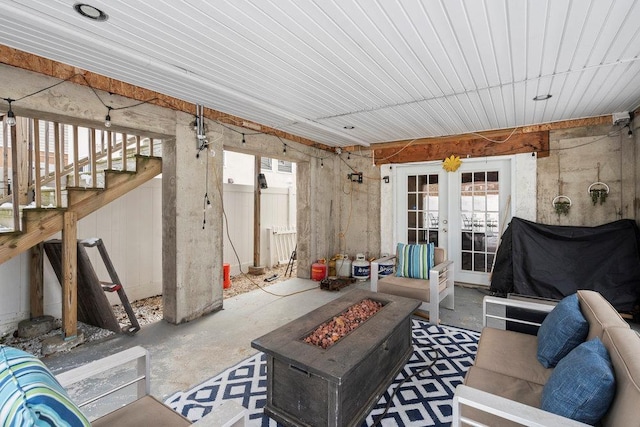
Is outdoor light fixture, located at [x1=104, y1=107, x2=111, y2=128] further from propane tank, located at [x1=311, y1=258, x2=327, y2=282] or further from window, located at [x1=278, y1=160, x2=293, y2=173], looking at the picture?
window, located at [x1=278, y1=160, x2=293, y2=173]

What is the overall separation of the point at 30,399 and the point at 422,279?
12.6 feet

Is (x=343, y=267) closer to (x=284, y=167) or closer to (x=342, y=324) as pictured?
(x=342, y=324)

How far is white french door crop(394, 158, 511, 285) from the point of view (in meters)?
5.11

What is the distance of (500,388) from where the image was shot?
1678 millimetres

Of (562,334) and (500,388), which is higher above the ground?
(562,334)

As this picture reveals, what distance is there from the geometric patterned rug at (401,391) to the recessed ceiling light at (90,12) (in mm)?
2634

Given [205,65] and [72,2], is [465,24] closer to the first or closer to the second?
[205,65]

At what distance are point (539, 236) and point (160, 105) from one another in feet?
17.1

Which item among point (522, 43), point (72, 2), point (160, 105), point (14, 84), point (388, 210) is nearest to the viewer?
point (72, 2)

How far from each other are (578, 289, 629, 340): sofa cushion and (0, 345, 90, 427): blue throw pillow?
2.24 m

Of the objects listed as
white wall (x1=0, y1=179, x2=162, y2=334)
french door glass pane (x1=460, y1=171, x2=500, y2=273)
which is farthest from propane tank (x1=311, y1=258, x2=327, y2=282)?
white wall (x1=0, y1=179, x2=162, y2=334)

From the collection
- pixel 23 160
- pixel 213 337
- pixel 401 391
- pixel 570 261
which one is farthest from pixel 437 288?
pixel 23 160

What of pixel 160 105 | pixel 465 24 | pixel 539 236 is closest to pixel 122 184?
pixel 160 105

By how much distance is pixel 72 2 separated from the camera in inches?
72.8
